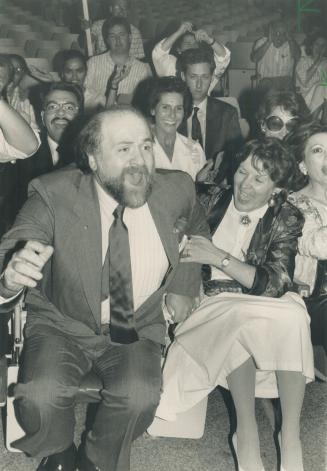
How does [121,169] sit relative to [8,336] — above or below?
above

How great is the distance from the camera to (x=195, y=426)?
2.50 meters

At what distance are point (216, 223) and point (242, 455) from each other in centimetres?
93

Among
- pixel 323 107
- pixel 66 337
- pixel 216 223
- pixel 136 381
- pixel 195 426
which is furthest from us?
pixel 323 107

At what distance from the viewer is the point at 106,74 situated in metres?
5.05

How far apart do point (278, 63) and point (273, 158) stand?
10.7 ft

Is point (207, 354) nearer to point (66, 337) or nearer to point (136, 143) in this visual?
point (66, 337)

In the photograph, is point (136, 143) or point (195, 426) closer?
point (136, 143)

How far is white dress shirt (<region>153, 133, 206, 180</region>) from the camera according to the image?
3.59 metres

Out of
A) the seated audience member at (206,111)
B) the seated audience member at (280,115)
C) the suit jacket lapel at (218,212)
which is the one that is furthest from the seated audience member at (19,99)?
the suit jacket lapel at (218,212)

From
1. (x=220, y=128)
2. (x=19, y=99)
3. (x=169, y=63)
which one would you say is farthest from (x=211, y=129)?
(x=19, y=99)

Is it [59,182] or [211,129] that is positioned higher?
[59,182]

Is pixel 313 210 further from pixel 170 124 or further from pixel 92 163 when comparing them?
pixel 170 124

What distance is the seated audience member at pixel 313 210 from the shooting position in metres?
2.67

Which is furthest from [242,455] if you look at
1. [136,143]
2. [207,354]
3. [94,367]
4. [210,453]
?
[136,143]
